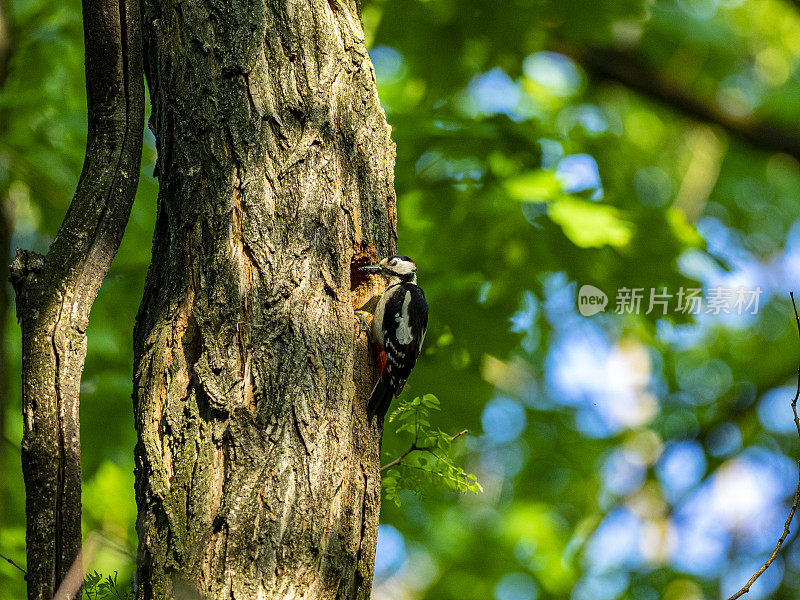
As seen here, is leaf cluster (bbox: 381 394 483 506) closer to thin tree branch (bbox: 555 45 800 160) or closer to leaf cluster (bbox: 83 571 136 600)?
leaf cluster (bbox: 83 571 136 600)

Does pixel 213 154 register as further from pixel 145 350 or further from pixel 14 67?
pixel 14 67

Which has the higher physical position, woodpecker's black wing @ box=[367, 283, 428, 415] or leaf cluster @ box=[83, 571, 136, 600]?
woodpecker's black wing @ box=[367, 283, 428, 415]

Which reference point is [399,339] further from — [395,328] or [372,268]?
[372,268]

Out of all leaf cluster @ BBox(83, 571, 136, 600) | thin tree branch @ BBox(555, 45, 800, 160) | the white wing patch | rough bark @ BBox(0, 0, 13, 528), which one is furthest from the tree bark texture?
thin tree branch @ BBox(555, 45, 800, 160)

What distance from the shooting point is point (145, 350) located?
2248 millimetres

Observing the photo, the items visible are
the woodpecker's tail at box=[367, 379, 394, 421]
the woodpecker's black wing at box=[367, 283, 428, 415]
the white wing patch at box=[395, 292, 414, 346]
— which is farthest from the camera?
the white wing patch at box=[395, 292, 414, 346]

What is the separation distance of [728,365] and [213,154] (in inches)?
332

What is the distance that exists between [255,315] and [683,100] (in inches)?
225

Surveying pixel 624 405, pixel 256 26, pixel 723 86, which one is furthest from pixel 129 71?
pixel 624 405

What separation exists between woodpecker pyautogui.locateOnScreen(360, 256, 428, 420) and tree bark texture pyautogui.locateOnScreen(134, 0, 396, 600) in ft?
0.41

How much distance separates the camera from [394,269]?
2.94 meters

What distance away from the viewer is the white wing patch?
10.7 feet

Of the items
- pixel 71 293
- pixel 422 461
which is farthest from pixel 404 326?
pixel 71 293

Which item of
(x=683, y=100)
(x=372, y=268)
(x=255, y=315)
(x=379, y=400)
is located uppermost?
(x=683, y=100)
